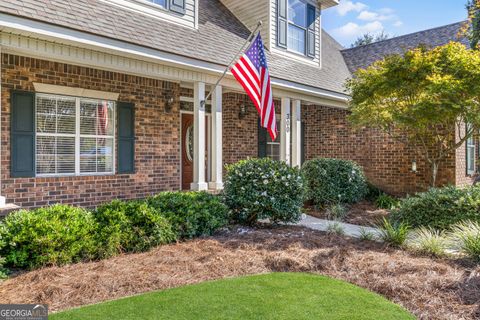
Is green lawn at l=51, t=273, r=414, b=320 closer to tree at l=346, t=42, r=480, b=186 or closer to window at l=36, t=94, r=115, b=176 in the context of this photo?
window at l=36, t=94, r=115, b=176

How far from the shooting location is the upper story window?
34.8ft

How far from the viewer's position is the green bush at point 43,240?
4.37 metres

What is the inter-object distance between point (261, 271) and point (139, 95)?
17.4ft

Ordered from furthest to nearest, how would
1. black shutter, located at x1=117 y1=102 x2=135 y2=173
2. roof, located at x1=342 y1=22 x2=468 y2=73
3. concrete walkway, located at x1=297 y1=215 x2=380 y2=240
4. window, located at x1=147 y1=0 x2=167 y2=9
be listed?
roof, located at x1=342 y1=22 x2=468 y2=73 < window, located at x1=147 y1=0 x2=167 y2=9 < black shutter, located at x1=117 y1=102 x2=135 y2=173 < concrete walkway, located at x1=297 y1=215 x2=380 y2=240

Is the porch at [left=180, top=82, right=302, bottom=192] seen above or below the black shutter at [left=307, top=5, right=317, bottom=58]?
below

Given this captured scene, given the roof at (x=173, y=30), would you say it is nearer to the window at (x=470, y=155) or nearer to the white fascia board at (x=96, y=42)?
the white fascia board at (x=96, y=42)

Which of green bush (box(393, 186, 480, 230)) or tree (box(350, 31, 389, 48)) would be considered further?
tree (box(350, 31, 389, 48))

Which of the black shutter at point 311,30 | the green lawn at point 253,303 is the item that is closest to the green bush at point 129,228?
the green lawn at point 253,303

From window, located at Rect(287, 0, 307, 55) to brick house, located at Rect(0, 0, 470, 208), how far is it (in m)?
0.03

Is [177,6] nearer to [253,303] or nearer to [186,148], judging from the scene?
[186,148]

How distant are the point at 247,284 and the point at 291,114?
734cm

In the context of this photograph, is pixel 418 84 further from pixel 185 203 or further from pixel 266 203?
pixel 185 203

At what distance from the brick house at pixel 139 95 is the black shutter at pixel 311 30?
55 mm

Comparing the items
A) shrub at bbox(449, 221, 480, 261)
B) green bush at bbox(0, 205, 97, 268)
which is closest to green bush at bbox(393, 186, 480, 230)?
shrub at bbox(449, 221, 480, 261)
